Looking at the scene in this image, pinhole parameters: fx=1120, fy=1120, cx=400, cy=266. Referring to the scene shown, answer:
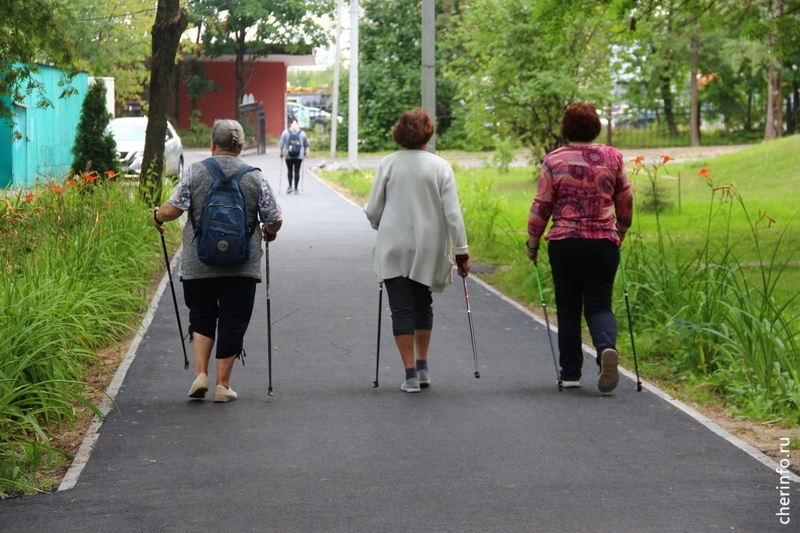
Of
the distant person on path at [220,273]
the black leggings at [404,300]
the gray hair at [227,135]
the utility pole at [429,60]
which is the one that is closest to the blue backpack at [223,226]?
the distant person on path at [220,273]

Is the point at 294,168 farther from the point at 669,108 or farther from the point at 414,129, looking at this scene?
the point at 669,108

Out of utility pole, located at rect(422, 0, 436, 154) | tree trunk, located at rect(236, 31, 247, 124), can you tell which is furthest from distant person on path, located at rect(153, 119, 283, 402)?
tree trunk, located at rect(236, 31, 247, 124)

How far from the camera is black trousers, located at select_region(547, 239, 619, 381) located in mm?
7000

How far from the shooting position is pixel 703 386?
7.46 metres

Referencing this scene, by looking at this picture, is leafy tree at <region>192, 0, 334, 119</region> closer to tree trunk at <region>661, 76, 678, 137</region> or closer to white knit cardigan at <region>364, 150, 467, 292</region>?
tree trunk at <region>661, 76, 678, 137</region>

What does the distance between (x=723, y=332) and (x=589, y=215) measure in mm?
1596

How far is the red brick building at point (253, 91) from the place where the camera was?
51656mm

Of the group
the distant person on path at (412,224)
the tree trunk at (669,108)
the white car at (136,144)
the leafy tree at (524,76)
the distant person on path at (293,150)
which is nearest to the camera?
the distant person on path at (412,224)

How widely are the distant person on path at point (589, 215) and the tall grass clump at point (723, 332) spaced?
0.64 m

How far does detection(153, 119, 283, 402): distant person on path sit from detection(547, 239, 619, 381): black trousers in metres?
1.84

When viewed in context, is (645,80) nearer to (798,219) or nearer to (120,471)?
(798,219)

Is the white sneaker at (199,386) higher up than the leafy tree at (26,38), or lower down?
lower down

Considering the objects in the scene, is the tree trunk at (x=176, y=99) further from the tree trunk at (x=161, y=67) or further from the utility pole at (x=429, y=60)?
the utility pole at (x=429, y=60)

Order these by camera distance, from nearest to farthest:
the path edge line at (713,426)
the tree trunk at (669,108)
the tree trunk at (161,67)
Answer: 1. the path edge line at (713,426)
2. the tree trunk at (161,67)
3. the tree trunk at (669,108)
